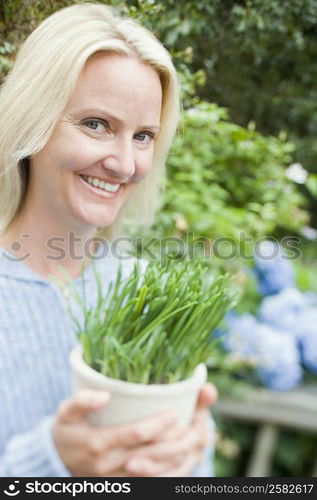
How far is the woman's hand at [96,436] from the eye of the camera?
0.37m

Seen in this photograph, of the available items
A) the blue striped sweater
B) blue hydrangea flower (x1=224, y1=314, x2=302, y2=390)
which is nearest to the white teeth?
the blue striped sweater

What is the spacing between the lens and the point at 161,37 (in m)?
0.64

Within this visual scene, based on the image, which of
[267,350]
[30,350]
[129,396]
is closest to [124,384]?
[129,396]

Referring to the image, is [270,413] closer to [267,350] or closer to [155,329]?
[267,350]

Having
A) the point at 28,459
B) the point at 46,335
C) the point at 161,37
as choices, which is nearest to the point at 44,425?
the point at 28,459

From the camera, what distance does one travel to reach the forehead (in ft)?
1.68

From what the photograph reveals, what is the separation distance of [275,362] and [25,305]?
43cm

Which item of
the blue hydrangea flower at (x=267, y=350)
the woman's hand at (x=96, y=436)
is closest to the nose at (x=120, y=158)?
the woman's hand at (x=96, y=436)

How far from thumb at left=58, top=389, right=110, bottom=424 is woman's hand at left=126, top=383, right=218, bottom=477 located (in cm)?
5

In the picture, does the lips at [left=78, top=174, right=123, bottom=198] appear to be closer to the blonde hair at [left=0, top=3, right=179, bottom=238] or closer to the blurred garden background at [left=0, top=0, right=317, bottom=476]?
the blonde hair at [left=0, top=3, right=179, bottom=238]

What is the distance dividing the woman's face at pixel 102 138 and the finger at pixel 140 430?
24 cm

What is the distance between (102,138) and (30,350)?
0.22m

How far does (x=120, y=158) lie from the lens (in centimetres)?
53
